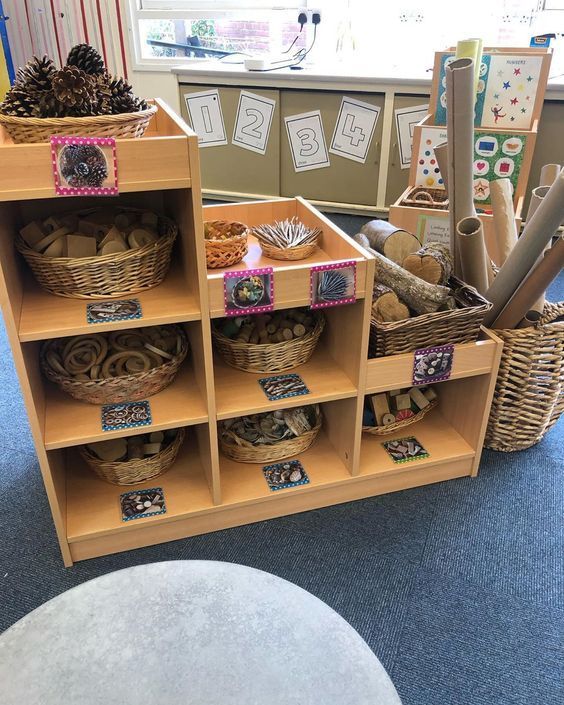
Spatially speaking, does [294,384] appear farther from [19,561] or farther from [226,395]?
[19,561]

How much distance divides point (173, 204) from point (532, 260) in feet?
3.14

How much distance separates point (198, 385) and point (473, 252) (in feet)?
2.78

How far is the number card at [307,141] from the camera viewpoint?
12.0ft

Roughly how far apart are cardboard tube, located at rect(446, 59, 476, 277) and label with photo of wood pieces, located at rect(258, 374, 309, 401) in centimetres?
62

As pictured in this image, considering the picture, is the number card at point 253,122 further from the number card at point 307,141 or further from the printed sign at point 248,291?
the printed sign at point 248,291

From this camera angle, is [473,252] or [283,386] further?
[473,252]

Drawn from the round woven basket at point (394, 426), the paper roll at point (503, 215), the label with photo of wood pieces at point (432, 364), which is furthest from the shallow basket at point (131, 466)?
the paper roll at point (503, 215)

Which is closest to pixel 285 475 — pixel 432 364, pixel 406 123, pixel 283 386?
pixel 283 386

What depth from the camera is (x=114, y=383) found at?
1.48 meters

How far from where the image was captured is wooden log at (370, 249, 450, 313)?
5.25 ft

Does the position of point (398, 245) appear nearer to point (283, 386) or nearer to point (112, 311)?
point (283, 386)

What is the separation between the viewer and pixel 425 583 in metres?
1.57

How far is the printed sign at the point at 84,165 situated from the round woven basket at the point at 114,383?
0.47 m

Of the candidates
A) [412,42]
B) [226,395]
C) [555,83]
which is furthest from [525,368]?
[412,42]
